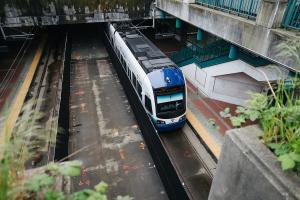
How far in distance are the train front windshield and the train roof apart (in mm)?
1399

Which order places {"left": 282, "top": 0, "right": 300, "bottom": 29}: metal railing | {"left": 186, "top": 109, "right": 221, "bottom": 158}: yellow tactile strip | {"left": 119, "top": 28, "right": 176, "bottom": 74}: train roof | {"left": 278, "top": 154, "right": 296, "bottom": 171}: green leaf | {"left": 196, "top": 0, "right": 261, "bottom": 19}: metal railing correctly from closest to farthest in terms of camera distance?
{"left": 278, "top": 154, "right": 296, "bottom": 171}: green leaf → {"left": 282, "top": 0, "right": 300, "bottom": 29}: metal railing → {"left": 196, "top": 0, "right": 261, "bottom": 19}: metal railing → {"left": 186, "top": 109, "right": 221, "bottom": 158}: yellow tactile strip → {"left": 119, "top": 28, "right": 176, "bottom": 74}: train roof

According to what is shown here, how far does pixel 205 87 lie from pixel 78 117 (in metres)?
7.79

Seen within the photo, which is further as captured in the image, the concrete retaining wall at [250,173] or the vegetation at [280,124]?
the vegetation at [280,124]

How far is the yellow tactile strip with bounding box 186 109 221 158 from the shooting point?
10125 mm

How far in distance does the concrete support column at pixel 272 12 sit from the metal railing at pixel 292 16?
0.13 metres

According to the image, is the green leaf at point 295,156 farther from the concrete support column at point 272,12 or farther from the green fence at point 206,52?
the green fence at point 206,52

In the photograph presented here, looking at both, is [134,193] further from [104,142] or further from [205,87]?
[205,87]

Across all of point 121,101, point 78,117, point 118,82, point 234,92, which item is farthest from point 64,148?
point 234,92

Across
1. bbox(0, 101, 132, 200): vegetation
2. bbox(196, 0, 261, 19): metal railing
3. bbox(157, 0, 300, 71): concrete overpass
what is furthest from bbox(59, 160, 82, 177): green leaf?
bbox(196, 0, 261, 19): metal railing

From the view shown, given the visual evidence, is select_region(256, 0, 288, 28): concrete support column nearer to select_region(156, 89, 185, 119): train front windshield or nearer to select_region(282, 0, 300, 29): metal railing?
select_region(282, 0, 300, 29): metal railing

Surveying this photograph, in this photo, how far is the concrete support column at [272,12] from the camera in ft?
21.8

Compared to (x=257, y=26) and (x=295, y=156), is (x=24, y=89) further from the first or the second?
(x=295, y=156)

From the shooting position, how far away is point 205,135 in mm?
10945

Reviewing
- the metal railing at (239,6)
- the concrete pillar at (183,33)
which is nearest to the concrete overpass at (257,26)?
the metal railing at (239,6)
